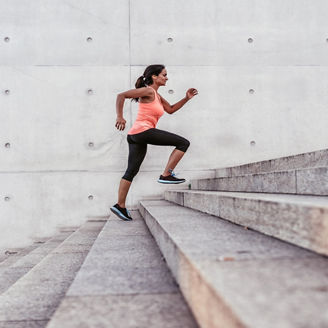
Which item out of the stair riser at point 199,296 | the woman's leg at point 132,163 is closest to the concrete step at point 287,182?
the woman's leg at point 132,163

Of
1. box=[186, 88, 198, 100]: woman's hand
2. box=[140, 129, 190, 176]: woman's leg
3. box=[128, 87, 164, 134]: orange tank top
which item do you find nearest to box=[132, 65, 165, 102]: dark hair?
box=[128, 87, 164, 134]: orange tank top

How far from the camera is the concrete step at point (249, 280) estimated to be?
2.66 feet

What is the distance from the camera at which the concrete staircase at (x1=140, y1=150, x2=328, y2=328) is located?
0.84m

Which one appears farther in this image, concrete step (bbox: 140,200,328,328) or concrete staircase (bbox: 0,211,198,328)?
concrete staircase (bbox: 0,211,198,328)

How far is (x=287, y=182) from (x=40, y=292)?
5.39 feet

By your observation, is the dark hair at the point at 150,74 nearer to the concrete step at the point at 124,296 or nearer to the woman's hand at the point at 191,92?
the woman's hand at the point at 191,92

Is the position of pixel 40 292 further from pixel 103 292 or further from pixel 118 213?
pixel 118 213

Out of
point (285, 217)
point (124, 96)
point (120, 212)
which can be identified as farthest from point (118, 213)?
point (285, 217)

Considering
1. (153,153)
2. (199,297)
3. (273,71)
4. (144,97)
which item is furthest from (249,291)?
(273,71)

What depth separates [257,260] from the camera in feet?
4.10

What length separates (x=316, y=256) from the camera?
125cm

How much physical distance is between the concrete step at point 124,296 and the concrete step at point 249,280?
2.5 inches

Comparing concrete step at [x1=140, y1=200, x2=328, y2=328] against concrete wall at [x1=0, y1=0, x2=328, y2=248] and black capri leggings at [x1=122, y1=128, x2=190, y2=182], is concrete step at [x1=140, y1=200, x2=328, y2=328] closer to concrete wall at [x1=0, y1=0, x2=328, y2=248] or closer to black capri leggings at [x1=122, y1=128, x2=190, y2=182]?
A: black capri leggings at [x1=122, y1=128, x2=190, y2=182]

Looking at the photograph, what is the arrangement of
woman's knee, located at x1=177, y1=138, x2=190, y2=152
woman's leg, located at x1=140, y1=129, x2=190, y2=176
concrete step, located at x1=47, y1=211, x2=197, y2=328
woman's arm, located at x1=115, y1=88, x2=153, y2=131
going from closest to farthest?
concrete step, located at x1=47, y1=211, x2=197, y2=328 → woman's arm, located at x1=115, y1=88, x2=153, y2=131 → woman's leg, located at x1=140, y1=129, x2=190, y2=176 → woman's knee, located at x1=177, y1=138, x2=190, y2=152
